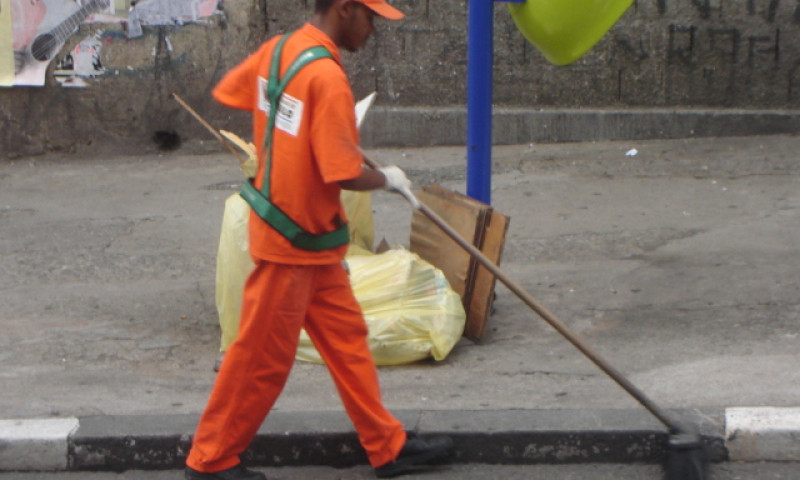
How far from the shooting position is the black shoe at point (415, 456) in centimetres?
346

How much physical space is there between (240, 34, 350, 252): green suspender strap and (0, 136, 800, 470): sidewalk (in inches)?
31.7

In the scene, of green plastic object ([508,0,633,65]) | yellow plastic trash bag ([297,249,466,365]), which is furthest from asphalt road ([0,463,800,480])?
green plastic object ([508,0,633,65])

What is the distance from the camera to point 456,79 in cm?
873

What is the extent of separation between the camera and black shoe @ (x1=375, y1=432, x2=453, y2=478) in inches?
136

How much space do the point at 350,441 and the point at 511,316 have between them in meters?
1.44

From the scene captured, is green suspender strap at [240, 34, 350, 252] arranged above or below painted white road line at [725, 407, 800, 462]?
above

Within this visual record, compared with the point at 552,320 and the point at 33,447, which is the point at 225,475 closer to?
the point at 33,447

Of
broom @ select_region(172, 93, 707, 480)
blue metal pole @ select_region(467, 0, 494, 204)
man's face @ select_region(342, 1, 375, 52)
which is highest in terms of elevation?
man's face @ select_region(342, 1, 375, 52)

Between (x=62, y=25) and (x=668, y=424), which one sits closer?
(x=668, y=424)

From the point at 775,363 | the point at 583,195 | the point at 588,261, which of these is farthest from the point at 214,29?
the point at 775,363

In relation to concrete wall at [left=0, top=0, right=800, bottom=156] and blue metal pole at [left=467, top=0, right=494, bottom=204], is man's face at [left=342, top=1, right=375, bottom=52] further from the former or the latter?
concrete wall at [left=0, top=0, right=800, bottom=156]

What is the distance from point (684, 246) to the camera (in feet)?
18.9

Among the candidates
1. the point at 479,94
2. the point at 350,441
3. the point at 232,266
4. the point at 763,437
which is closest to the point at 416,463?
the point at 350,441

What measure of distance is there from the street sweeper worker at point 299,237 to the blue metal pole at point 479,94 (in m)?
1.38
